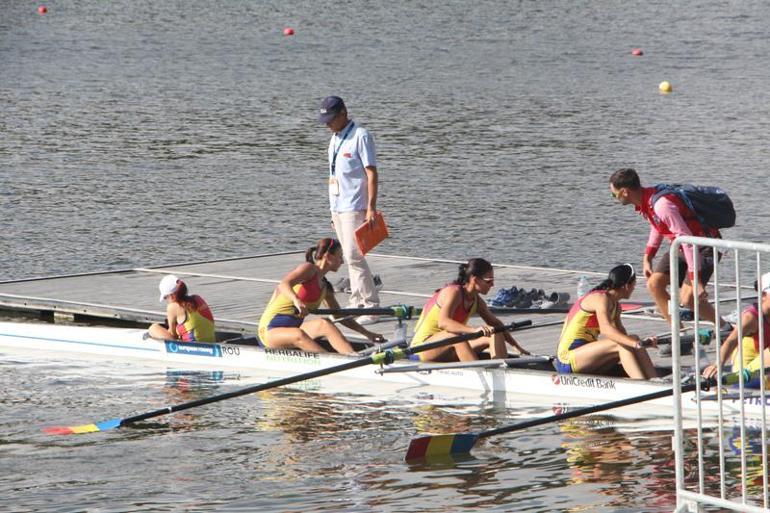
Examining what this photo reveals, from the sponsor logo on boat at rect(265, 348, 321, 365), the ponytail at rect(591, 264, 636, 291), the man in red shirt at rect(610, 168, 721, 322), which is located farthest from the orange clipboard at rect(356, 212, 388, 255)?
the ponytail at rect(591, 264, 636, 291)

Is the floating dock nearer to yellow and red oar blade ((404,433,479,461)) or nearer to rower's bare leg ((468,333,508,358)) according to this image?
rower's bare leg ((468,333,508,358))

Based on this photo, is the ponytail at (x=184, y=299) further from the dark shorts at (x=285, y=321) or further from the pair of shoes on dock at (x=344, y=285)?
the pair of shoes on dock at (x=344, y=285)

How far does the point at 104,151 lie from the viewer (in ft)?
110

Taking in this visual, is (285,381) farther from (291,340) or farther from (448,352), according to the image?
(448,352)

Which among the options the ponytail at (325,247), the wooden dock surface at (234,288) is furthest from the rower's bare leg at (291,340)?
the wooden dock surface at (234,288)

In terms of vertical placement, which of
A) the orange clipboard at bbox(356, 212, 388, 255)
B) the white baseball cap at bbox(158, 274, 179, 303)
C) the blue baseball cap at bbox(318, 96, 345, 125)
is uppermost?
the blue baseball cap at bbox(318, 96, 345, 125)

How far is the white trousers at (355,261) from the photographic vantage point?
1561cm

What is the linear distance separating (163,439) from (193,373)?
2.50 meters

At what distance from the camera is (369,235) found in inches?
605

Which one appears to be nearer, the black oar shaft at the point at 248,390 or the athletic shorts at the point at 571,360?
the black oar shaft at the point at 248,390

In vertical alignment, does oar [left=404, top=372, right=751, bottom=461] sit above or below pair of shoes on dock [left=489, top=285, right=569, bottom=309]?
below

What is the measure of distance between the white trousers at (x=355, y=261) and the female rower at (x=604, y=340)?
3.23 m

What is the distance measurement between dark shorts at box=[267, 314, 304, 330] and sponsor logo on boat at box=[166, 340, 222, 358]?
67 centimetres

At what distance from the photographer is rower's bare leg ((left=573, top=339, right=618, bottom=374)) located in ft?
41.7
